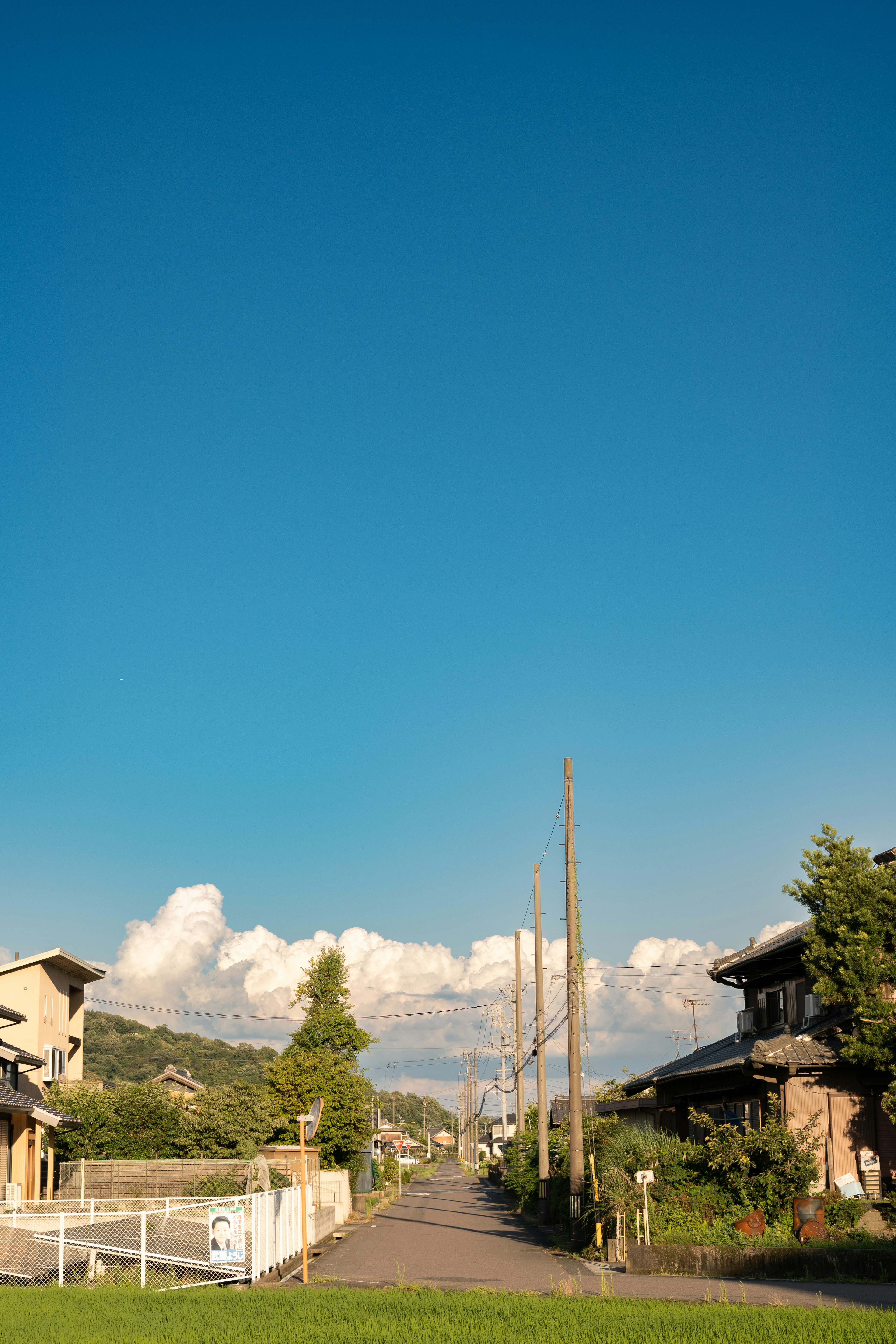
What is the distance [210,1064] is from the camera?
12644 cm

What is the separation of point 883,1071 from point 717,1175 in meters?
3.99

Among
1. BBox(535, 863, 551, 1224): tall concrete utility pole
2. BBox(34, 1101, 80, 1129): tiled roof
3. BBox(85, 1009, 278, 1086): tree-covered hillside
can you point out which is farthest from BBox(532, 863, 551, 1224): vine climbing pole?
BBox(85, 1009, 278, 1086): tree-covered hillside

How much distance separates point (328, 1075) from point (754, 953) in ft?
64.0

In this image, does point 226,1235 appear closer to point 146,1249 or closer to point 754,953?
point 146,1249

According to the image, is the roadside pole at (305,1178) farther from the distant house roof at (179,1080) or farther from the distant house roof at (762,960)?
the distant house roof at (179,1080)

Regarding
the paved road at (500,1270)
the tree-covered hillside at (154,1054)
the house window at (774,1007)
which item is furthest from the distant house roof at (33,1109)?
the tree-covered hillside at (154,1054)

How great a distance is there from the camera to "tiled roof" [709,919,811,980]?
97.4ft

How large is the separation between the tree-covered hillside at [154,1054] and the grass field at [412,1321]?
76387 mm

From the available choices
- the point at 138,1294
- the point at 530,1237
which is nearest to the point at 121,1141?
the point at 530,1237

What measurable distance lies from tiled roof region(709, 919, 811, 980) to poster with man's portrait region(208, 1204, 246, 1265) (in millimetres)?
14984

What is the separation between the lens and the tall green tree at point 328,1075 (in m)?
41.7

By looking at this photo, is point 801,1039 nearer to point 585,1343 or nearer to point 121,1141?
point 585,1343

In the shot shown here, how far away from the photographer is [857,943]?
2391cm

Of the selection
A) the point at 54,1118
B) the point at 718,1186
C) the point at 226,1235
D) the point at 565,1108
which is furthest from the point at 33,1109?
the point at 565,1108
